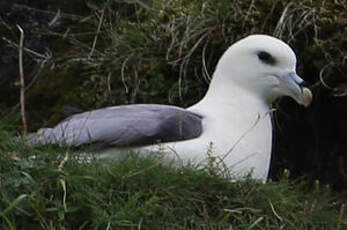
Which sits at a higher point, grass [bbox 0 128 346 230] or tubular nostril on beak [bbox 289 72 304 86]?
tubular nostril on beak [bbox 289 72 304 86]

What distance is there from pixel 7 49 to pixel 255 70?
2.01 meters

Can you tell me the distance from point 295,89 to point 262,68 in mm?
190

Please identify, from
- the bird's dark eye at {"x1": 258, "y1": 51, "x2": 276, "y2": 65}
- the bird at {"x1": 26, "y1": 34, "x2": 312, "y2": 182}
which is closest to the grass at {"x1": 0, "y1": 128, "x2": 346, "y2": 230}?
the bird at {"x1": 26, "y1": 34, "x2": 312, "y2": 182}

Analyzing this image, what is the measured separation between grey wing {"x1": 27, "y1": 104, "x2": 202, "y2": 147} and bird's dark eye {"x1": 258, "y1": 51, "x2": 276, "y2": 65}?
1.54 ft

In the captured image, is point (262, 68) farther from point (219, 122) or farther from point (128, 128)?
point (128, 128)

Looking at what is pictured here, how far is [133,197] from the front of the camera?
4121 millimetres

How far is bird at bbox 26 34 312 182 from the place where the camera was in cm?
468

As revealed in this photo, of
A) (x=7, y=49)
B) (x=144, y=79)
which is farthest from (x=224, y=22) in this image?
(x=7, y=49)

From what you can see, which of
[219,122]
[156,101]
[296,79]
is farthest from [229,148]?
[156,101]

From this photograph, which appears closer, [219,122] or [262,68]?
[219,122]

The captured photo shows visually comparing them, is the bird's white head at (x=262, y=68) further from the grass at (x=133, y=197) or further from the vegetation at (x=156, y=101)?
the grass at (x=133, y=197)

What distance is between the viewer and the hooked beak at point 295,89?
5.05 m

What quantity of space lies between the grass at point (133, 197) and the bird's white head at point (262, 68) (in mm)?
678

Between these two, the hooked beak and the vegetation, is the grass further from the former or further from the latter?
the hooked beak
